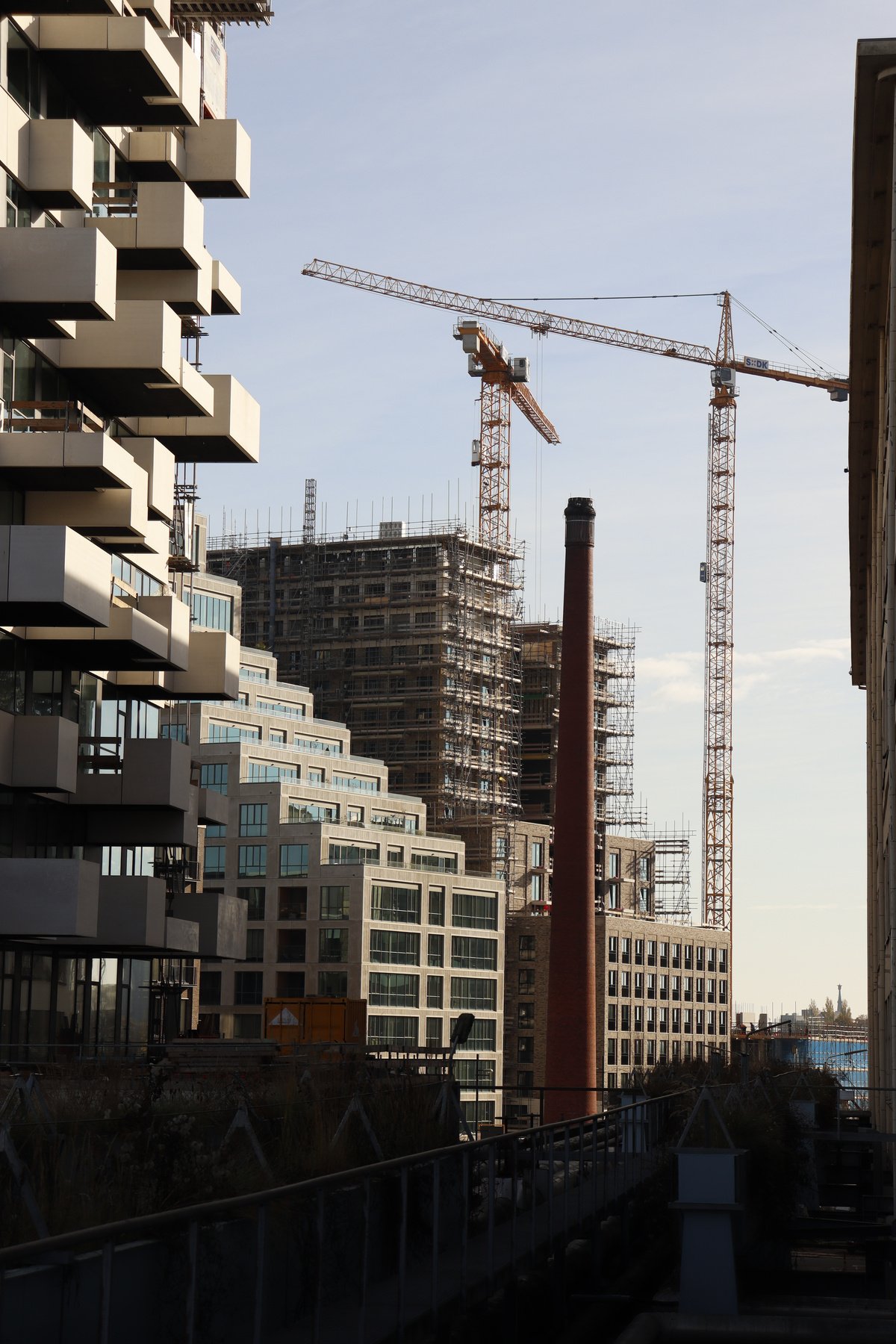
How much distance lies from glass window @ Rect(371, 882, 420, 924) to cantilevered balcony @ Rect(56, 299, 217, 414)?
76.3 m

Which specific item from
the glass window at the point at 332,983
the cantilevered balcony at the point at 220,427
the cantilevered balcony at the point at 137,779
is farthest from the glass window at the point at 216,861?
the cantilevered balcony at the point at 137,779

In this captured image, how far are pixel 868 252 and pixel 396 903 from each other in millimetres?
84435

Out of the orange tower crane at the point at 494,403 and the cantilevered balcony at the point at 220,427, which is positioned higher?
the orange tower crane at the point at 494,403

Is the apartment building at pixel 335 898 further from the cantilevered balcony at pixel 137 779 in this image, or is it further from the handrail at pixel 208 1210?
the handrail at pixel 208 1210

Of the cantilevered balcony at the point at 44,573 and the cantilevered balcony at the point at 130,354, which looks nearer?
the cantilevered balcony at the point at 44,573

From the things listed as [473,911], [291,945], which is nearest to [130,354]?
[291,945]

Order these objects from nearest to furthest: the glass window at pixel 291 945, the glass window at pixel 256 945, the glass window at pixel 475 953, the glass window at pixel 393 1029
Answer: the glass window at pixel 393 1029 < the glass window at pixel 291 945 < the glass window at pixel 256 945 < the glass window at pixel 475 953

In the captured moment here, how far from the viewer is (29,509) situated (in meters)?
40.6

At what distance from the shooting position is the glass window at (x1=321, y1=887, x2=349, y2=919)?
114m

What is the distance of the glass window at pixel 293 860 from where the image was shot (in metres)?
117

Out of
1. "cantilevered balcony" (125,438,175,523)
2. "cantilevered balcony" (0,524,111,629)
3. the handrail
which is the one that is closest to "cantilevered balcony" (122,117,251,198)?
"cantilevered balcony" (125,438,175,523)

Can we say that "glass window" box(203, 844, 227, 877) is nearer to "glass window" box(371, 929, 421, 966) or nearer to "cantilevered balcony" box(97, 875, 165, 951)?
"glass window" box(371, 929, 421, 966)

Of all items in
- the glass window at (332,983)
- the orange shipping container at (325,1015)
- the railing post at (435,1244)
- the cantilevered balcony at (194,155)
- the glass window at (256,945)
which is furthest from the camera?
the glass window at (256,945)

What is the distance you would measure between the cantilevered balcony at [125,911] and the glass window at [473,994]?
8082 cm
